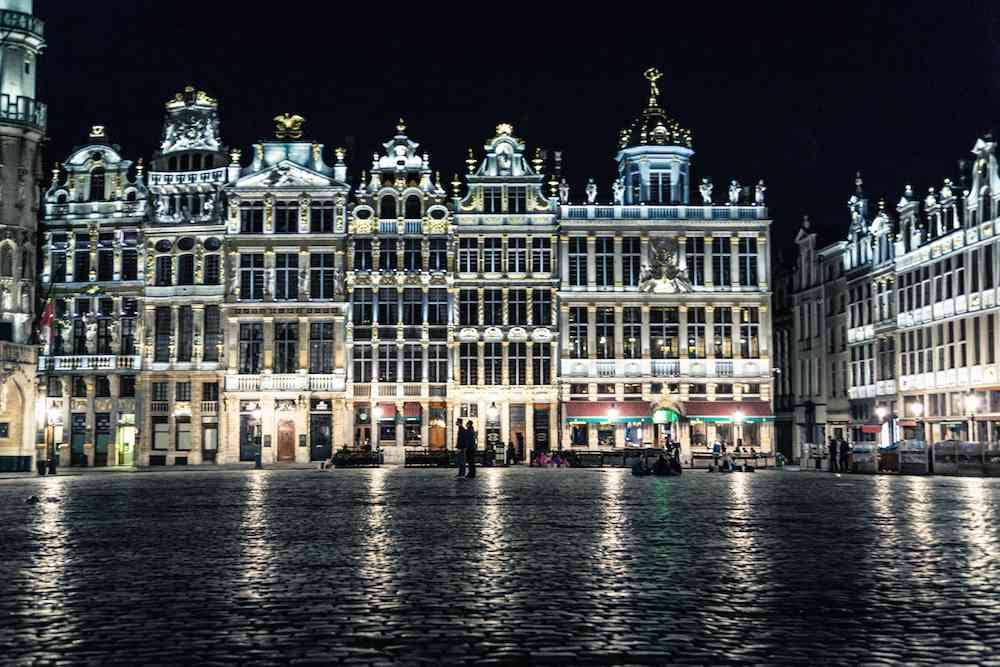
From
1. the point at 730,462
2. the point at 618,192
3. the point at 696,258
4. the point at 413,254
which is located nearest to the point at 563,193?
the point at 618,192

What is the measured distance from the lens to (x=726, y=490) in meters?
33.7

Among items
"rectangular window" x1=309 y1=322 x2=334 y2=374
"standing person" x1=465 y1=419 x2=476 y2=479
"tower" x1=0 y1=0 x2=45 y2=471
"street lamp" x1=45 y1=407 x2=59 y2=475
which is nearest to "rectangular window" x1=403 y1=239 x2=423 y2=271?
"rectangular window" x1=309 y1=322 x2=334 y2=374

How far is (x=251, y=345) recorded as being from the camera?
72.9 meters

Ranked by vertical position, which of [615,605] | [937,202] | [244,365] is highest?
[937,202]

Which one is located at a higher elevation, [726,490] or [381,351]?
[381,351]

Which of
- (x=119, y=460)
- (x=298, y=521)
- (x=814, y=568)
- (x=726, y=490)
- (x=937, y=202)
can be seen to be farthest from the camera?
(x=119, y=460)

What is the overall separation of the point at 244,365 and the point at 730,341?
26762 millimetres

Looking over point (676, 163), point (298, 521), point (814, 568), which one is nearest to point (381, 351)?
point (676, 163)

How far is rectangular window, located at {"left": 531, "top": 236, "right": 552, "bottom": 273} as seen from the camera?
73438 millimetres

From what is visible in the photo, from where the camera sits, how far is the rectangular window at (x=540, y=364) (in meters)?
72.9

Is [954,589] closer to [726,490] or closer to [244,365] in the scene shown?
[726,490]

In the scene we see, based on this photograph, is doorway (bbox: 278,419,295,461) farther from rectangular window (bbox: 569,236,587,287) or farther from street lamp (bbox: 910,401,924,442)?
street lamp (bbox: 910,401,924,442)

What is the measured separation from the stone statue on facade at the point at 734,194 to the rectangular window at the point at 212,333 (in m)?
29.2

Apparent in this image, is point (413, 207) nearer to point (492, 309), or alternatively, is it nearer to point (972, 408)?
point (492, 309)
